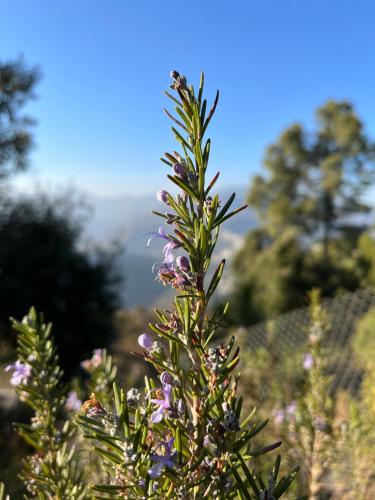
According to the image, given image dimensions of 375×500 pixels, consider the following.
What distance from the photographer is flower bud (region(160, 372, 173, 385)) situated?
51cm

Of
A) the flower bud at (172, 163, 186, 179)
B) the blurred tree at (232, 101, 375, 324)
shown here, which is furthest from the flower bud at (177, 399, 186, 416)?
the blurred tree at (232, 101, 375, 324)

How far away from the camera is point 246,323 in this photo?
12523mm

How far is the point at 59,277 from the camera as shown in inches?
245

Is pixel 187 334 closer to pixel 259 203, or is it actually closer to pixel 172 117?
pixel 172 117

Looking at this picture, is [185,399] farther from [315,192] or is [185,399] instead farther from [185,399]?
[315,192]

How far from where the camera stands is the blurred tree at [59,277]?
5867mm

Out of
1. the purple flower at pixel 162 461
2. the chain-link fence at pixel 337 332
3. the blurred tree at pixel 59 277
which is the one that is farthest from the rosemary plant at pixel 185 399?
the blurred tree at pixel 59 277

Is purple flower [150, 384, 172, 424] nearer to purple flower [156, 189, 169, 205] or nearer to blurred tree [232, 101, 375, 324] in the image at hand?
purple flower [156, 189, 169, 205]

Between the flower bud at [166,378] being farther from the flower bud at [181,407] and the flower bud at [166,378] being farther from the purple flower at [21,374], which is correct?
the purple flower at [21,374]

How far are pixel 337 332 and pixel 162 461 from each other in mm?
6843

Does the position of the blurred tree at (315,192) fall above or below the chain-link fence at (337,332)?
above

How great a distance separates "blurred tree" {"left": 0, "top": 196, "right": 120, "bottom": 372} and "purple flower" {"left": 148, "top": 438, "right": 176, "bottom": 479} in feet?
18.7

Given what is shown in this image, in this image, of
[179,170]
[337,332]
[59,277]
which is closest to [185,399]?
[179,170]

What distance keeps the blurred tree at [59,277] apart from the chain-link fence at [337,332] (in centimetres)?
248
